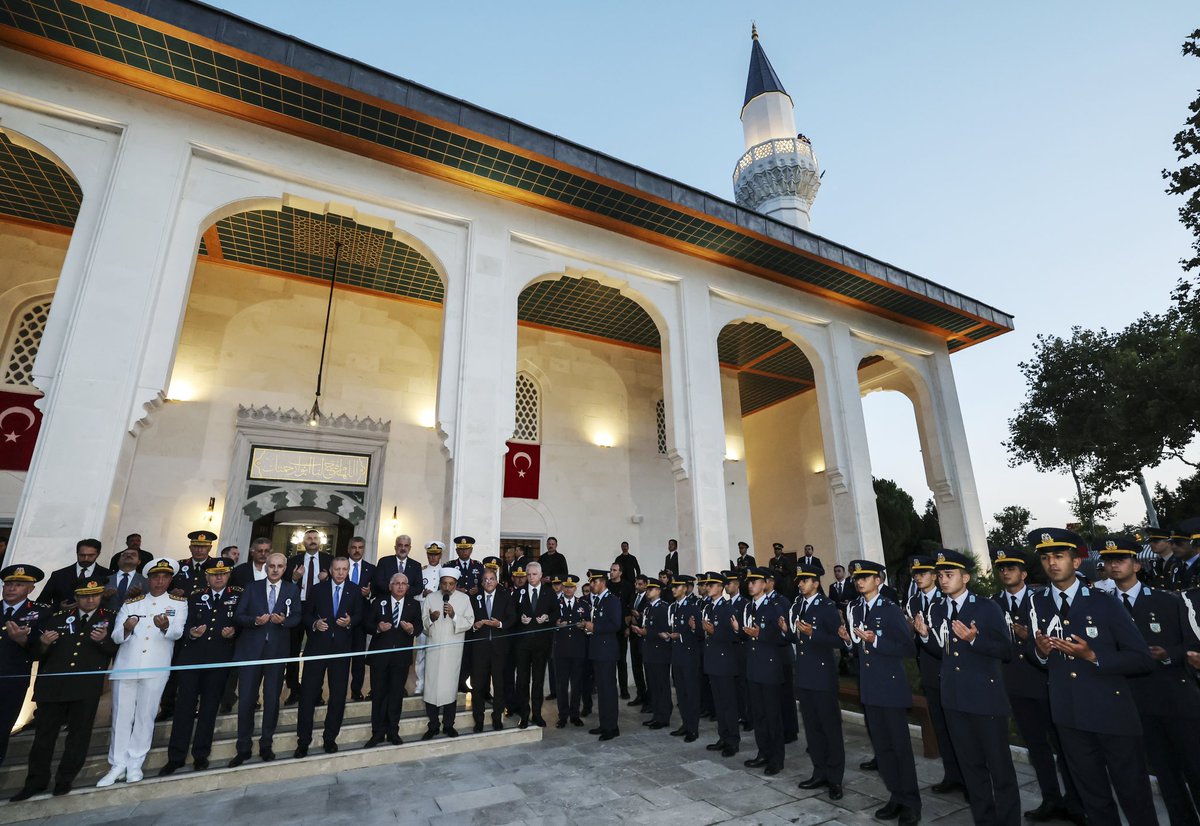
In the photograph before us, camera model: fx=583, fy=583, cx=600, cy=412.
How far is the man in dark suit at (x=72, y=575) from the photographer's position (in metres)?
5.73

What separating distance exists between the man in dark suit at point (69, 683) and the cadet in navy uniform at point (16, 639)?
101 mm

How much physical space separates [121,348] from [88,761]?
4.51 metres

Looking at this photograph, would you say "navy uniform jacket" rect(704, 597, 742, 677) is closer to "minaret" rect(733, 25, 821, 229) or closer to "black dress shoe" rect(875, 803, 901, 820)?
"black dress shoe" rect(875, 803, 901, 820)

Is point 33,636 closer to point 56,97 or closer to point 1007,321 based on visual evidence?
point 56,97

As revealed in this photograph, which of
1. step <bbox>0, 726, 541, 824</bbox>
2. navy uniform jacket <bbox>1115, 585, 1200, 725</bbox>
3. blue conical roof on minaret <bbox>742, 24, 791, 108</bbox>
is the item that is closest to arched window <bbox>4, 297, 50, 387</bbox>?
step <bbox>0, 726, 541, 824</bbox>

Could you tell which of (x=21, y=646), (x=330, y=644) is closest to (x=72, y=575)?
(x=21, y=646)

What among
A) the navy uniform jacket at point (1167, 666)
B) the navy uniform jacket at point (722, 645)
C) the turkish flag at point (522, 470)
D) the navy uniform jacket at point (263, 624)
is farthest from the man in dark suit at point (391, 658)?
the turkish flag at point (522, 470)

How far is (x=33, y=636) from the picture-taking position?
15.0 feet

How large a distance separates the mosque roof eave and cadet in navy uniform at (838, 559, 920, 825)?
25.4 feet

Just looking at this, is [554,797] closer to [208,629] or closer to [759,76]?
[208,629]

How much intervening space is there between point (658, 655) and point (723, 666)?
46.6 inches

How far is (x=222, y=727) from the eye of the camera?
556cm

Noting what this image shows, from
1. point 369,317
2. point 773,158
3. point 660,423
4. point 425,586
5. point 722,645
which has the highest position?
point 773,158

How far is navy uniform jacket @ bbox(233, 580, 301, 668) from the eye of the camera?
17.0ft
